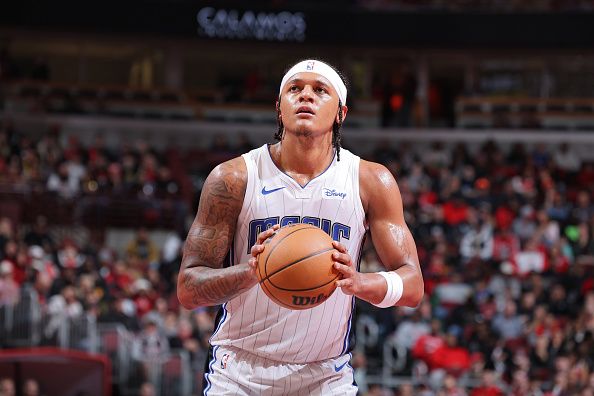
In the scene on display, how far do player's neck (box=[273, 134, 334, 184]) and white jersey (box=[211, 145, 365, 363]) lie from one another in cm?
5

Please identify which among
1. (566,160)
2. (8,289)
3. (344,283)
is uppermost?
(566,160)

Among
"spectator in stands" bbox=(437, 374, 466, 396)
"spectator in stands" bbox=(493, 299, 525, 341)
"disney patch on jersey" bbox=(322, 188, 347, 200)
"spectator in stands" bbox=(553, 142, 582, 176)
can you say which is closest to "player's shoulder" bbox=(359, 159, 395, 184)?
"disney patch on jersey" bbox=(322, 188, 347, 200)

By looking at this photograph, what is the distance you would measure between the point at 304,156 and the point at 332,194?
25cm

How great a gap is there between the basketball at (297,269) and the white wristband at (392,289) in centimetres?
43

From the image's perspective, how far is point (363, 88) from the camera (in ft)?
95.8

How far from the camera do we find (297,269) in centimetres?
461

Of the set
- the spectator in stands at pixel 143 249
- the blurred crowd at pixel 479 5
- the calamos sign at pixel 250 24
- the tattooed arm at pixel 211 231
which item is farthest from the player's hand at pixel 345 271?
the blurred crowd at pixel 479 5

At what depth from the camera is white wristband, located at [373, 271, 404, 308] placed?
16.5 ft

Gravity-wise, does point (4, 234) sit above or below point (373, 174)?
below

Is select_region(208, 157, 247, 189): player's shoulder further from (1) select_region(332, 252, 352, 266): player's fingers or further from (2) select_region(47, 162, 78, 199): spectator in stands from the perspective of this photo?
(2) select_region(47, 162, 78, 199): spectator in stands

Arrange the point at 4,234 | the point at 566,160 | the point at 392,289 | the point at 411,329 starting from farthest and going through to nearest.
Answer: the point at 566,160
the point at 4,234
the point at 411,329
the point at 392,289

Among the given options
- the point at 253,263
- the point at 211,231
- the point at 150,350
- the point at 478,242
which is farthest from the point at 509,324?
the point at 253,263

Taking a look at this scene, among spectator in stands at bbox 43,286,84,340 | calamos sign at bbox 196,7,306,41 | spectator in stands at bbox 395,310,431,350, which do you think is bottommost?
spectator in stands at bbox 395,310,431,350

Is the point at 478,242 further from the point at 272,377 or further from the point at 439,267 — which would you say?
the point at 272,377
